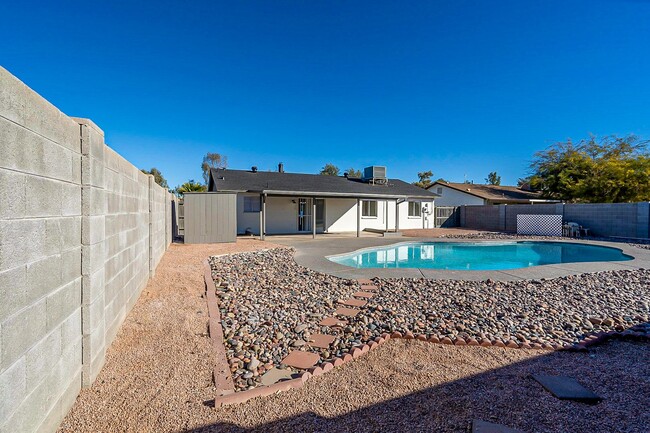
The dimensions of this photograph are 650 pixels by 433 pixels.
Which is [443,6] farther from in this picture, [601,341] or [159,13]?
[601,341]

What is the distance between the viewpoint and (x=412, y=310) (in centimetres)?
489

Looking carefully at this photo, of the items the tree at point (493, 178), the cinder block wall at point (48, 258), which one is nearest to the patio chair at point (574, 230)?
the cinder block wall at point (48, 258)

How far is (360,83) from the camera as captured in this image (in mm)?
18922

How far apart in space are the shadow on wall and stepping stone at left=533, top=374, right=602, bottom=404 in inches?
2.5

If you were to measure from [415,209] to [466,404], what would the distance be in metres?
22.1

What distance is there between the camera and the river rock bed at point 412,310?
150 inches

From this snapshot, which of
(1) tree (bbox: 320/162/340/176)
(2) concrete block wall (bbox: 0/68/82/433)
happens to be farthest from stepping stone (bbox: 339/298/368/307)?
(1) tree (bbox: 320/162/340/176)

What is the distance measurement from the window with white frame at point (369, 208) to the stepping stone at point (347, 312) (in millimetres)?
16469

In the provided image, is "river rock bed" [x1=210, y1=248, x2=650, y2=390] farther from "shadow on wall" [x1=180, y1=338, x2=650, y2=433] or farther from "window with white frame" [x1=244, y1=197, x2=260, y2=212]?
"window with white frame" [x1=244, y1=197, x2=260, y2=212]

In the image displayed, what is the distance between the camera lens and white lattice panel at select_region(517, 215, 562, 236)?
59.7ft

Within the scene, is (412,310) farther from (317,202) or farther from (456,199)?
(456,199)

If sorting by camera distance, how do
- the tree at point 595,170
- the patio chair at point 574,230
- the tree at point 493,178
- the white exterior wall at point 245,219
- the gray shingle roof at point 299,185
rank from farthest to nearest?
the tree at point 493,178, the tree at point 595,170, the patio chair at point 574,230, the white exterior wall at point 245,219, the gray shingle roof at point 299,185

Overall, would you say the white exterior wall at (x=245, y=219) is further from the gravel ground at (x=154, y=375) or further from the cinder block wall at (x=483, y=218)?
the cinder block wall at (x=483, y=218)

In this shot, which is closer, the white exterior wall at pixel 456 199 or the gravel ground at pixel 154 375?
the gravel ground at pixel 154 375
